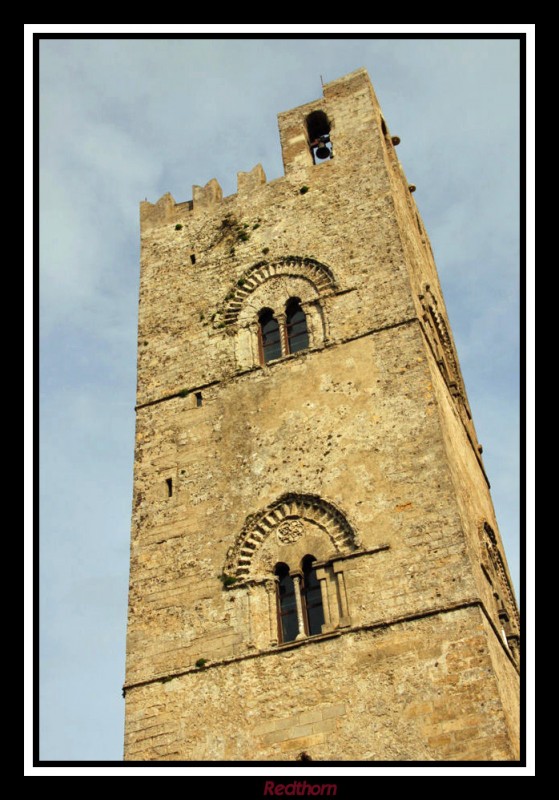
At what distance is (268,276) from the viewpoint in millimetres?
18969

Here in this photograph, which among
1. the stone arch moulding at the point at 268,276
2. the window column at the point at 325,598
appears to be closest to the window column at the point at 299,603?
the window column at the point at 325,598

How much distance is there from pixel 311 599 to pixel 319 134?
10438 millimetres

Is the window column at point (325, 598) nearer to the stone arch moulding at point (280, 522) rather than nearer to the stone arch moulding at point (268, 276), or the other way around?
the stone arch moulding at point (280, 522)

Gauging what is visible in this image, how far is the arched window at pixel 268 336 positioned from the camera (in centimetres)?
1806

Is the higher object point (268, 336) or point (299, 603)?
point (268, 336)

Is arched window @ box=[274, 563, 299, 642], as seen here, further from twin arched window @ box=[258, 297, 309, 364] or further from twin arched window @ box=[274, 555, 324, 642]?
twin arched window @ box=[258, 297, 309, 364]

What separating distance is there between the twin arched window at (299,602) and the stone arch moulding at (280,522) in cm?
48

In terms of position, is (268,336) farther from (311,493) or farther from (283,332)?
(311,493)

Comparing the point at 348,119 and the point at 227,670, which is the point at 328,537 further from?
the point at 348,119

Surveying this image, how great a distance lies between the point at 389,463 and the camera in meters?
15.4

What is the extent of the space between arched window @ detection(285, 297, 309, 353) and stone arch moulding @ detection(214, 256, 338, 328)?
1.59ft

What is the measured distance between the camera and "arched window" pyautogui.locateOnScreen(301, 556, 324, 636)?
579 inches

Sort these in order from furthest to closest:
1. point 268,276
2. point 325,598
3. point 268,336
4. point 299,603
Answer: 1. point 268,276
2. point 268,336
3. point 299,603
4. point 325,598

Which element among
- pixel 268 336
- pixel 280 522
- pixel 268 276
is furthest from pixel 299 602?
pixel 268 276
